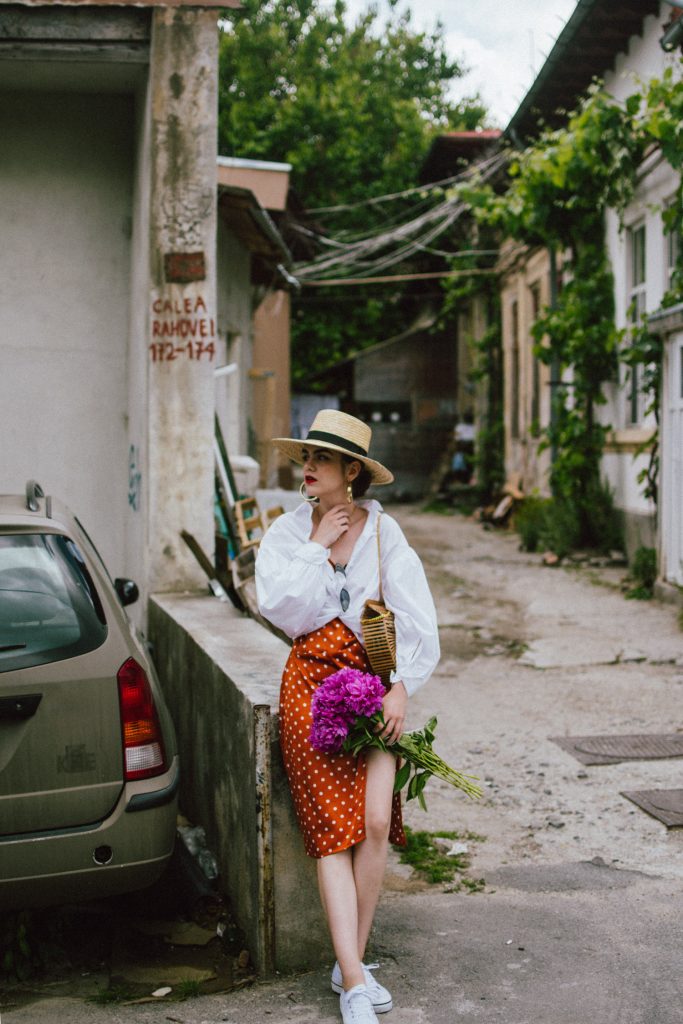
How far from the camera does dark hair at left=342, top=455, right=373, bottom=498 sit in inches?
139

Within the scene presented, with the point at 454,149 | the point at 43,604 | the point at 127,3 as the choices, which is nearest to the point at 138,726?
the point at 43,604

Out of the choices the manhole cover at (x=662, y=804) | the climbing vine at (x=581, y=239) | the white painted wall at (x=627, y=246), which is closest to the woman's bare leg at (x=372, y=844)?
the manhole cover at (x=662, y=804)

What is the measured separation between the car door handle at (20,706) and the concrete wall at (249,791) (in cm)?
67

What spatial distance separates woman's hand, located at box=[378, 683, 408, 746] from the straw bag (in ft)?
0.21

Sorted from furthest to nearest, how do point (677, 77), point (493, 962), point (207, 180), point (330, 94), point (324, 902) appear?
point (330, 94), point (677, 77), point (207, 180), point (493, 962), point (324, 902)

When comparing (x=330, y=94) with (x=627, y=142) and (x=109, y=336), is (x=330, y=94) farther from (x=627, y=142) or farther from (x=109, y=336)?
(x=109, y=336)

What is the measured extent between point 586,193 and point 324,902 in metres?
11.8

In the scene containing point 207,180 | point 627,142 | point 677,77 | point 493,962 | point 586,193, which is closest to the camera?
point 493,962

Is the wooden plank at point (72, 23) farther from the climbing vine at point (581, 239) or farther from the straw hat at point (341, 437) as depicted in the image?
the climbing vine at point (581, 239)

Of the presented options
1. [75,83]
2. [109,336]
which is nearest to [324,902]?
[109,336]

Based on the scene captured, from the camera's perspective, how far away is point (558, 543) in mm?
14039

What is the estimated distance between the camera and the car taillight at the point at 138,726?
3.71 meters

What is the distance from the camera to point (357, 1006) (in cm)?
312

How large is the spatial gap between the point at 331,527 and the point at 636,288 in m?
10.8
